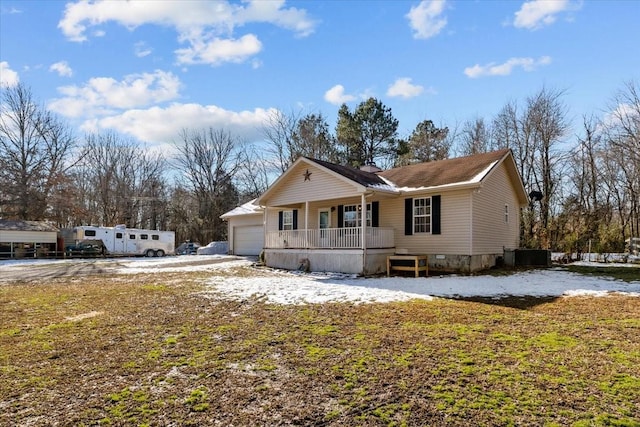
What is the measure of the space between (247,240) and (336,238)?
11925 millimetres

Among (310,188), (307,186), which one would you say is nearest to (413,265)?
(310,188)

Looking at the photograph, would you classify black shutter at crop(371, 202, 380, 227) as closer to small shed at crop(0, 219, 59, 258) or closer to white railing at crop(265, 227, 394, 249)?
white railing at crop(265, 227, 394, 249)

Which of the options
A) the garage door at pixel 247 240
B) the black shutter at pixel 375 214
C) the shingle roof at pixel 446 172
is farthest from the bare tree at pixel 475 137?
the garage door at pixel 247 240

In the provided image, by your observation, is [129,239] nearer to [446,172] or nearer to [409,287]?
[446,172]

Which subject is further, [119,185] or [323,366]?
[119,185]

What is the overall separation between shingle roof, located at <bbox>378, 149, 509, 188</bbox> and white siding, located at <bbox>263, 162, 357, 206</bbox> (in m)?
2.62

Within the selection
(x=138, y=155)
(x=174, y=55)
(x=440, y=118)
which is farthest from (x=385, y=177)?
(x=138, y=155)

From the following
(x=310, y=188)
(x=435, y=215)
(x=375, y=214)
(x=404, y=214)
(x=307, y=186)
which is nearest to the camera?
(x=435, y=215)

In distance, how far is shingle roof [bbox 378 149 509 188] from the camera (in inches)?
545

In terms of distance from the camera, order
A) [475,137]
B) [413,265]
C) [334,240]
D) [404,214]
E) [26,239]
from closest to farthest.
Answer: [413,265]
[334,240]
[404,214]
[26,239]
[475,137]

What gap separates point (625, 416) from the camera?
9.52 feet

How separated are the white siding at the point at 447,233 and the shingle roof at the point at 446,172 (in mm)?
517

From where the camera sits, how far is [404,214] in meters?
15.0

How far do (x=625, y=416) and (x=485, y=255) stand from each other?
39.8 ft
